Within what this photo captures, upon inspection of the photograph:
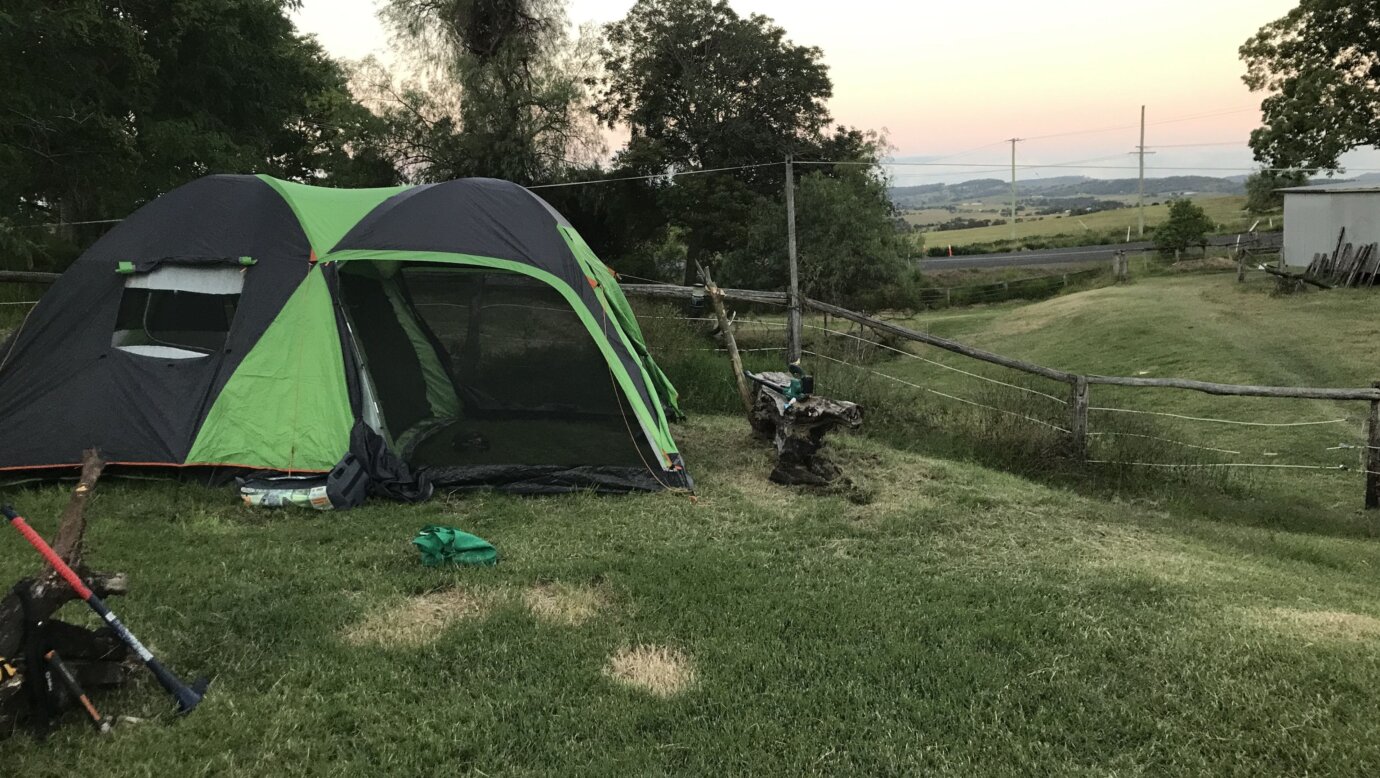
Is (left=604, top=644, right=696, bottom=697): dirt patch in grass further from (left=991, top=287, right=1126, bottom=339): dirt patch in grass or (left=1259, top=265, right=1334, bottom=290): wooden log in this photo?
(left=1259, top=265, right=1334, bottom=290): wooden log

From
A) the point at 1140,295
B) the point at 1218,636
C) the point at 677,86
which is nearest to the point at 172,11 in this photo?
the point at 677,86

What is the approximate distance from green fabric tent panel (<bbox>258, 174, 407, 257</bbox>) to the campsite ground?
6.35ft

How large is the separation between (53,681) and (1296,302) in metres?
20.0

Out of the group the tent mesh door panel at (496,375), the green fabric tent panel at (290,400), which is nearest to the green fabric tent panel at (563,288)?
the tent mesh door panel at (496,375)

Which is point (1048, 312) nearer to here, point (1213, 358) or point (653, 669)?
point (1213, 358)

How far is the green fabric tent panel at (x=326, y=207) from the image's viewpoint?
6211 millimetres

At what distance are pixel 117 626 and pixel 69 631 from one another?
0.15m

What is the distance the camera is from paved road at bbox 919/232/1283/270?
30.2 meters

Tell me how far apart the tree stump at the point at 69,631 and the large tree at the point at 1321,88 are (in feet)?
86.8

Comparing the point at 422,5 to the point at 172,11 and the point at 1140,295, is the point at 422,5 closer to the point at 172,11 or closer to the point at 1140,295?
the point at 172,11

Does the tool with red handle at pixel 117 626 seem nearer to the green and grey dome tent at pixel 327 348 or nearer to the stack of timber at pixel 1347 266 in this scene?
the green and grey dome tent at pixel 327 348

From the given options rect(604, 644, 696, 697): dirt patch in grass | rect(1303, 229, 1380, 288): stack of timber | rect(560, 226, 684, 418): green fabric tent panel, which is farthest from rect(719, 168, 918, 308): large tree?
rect(604, 644, 696, 697): dirt patch in grass

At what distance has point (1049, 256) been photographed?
33969mm

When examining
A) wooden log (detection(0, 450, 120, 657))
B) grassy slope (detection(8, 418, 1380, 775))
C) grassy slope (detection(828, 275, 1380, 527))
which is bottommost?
grassy slope (detection(828, 275, 1380, 527))
